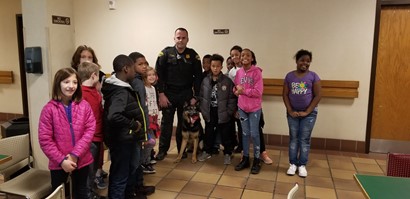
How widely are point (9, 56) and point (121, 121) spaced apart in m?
4.55

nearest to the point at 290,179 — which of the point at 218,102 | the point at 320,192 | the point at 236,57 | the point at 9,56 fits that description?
the point at 320,192

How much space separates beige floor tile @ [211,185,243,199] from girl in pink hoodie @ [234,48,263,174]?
19.1 inches

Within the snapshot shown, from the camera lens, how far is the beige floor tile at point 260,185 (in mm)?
3227

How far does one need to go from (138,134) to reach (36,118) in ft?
4.13

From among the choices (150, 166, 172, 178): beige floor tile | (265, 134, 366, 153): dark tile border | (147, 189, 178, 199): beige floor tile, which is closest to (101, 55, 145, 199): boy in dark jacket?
(147, 189, 178, 199): beige floor tile

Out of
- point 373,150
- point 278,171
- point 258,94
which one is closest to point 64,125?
point 258,94

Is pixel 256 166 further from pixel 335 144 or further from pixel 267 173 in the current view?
pixel 335 144

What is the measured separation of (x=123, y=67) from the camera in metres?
2.54

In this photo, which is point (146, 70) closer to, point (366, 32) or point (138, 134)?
point (138, 134)

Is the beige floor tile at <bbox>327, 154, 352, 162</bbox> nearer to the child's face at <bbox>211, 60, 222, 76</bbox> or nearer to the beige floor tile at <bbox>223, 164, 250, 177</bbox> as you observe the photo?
the beige floor tile at <bbox>223, 164, 250, 177</bbox>

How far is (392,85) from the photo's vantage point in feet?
13.9

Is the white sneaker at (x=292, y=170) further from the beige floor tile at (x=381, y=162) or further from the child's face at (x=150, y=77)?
the child's face at (x=150, y=77)

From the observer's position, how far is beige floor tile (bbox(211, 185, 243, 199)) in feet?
10.0

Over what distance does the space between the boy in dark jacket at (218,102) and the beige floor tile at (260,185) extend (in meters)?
0.56
